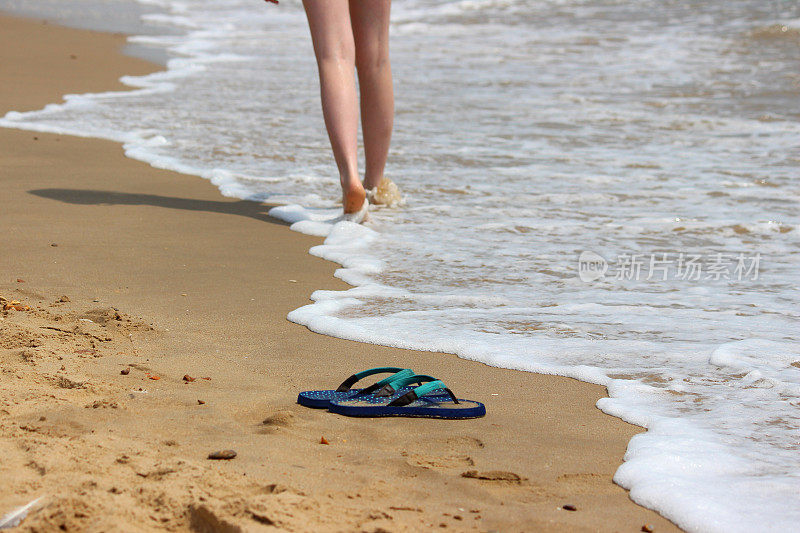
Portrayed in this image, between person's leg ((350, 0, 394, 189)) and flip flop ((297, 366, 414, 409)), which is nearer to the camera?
flip flop ((297, 366, 414, 409))

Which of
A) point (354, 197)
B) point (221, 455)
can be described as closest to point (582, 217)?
point (354, 197)

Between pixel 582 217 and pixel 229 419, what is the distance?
2552 mm

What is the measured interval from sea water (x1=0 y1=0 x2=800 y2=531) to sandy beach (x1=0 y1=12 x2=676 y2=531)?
5.3 inches

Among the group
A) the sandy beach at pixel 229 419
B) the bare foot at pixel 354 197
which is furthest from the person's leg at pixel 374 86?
the sandy beach at pixel 229 419

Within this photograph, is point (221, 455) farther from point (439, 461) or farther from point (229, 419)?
point (439, 461)

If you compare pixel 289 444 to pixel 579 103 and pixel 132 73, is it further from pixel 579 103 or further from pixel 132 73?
pixel 132 73

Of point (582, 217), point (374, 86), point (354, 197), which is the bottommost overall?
point (582, 217)

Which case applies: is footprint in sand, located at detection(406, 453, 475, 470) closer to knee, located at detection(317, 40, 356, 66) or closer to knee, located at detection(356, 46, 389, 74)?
knee, located at detection(317, 40, 356, 66)

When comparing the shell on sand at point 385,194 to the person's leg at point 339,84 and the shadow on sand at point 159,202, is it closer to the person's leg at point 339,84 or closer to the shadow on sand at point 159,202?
the person's leg at point 339,84

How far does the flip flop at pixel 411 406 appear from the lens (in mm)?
2152

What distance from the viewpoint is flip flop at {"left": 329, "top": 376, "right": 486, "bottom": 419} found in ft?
7.06

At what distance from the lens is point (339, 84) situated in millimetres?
4016

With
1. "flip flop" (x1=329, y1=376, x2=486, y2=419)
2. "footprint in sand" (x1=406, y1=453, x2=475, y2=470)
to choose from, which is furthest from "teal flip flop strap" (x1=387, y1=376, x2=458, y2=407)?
"footprint in sand" (x1=406, y1=453, x2=475, y2=470)

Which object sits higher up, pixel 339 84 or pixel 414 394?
pixel 339 84
